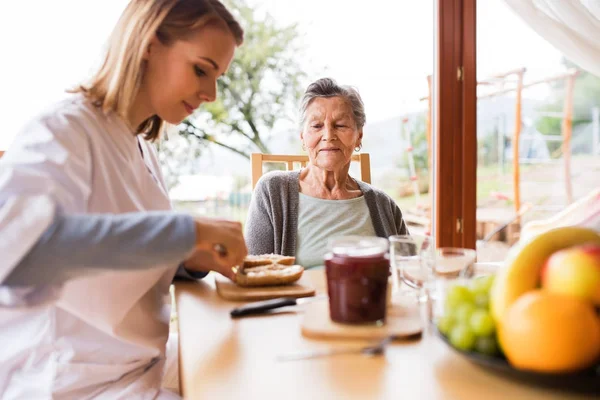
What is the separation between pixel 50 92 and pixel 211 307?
204 cm

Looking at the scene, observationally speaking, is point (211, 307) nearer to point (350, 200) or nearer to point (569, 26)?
point (350, 200)

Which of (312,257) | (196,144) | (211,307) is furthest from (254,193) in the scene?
(196,144)

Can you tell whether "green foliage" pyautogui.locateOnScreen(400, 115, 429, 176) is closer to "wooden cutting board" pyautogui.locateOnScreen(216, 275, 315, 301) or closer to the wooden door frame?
the wooden door frame

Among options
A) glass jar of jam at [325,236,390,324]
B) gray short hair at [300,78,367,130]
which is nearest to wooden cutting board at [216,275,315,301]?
glass jar of jam at [325,236,390,324]

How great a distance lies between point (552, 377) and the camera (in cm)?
65

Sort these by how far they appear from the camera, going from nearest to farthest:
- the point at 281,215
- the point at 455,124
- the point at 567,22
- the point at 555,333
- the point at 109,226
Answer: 1. the point at 555,333
2. the point at 109,226
3. the point at 281,215
4. the point at 567,22
5. the point at 455,124

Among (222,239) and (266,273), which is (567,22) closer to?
(266,273)

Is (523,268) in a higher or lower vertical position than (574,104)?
lower

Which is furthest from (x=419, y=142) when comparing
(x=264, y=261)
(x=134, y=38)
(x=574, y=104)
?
(x=134, y=38)

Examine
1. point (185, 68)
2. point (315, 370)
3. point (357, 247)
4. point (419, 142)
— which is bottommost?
point (315, 370)

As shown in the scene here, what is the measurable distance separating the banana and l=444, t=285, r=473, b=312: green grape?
0.13ft

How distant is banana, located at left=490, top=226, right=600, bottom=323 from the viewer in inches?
28.3

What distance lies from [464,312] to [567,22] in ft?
8.68

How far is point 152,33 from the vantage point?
3.77 ft
